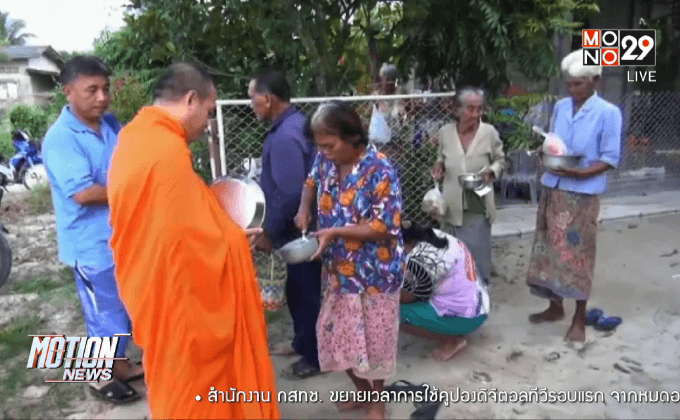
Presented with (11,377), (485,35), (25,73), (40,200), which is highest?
(25,73)

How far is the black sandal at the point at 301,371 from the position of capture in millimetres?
3141

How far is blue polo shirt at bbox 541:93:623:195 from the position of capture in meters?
3.16

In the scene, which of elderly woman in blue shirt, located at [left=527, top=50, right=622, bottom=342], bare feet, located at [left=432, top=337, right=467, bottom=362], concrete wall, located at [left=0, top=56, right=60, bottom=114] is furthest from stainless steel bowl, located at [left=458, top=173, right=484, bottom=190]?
concrete wall, located at [left=0, top=56, right=60, bottom=114]

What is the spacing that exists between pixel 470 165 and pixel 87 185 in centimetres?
235

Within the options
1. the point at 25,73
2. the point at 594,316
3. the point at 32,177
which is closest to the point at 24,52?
the point at 25,73

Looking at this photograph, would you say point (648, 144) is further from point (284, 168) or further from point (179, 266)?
point (179, 266)

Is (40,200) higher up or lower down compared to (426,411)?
higher up

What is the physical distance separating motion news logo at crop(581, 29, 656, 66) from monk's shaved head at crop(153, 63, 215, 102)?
16.4 feet

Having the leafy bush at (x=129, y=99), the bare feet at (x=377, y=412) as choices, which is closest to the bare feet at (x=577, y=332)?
the bare feet at (x=377, y=412)

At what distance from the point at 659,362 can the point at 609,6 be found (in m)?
6.46

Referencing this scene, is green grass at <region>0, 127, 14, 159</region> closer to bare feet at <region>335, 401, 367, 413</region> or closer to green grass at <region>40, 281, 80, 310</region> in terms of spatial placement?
green grass at <region>40, 281, 80, 310</region>

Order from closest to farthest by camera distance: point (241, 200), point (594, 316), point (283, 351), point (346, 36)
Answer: point (241, 200), point (283, 351), point (594, 316), point (346, 36)

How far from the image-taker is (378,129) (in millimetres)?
4230

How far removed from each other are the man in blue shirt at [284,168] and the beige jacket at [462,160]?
3.71ft
